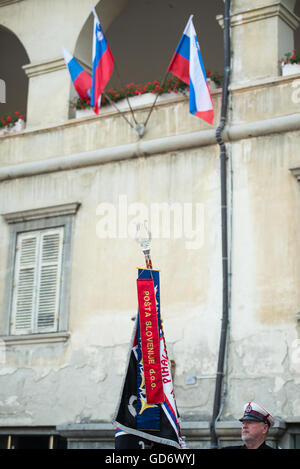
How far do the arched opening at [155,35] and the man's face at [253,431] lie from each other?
32.7ft

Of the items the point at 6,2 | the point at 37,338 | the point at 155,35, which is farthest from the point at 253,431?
the point at 155,35

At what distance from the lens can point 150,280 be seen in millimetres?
8539

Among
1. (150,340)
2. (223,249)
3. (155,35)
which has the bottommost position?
(150,340)

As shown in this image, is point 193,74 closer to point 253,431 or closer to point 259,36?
point 259,36

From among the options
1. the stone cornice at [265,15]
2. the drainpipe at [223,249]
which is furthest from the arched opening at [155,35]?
the drainpipe at [223,249]

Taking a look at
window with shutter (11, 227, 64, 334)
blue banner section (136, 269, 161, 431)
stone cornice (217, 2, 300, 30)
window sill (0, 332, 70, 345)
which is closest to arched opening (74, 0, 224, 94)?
stone cornice (217, 2, 300, 30)

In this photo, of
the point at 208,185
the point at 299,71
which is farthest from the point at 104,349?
the point at 299,71

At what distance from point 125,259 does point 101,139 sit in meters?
1.95

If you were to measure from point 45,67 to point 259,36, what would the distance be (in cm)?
373

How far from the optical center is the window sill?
39.7 ft

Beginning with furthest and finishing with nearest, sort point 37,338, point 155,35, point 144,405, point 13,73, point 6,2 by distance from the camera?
point 13,73 < point 155,35 < point 6,2 < point 37,338 < point 144,405

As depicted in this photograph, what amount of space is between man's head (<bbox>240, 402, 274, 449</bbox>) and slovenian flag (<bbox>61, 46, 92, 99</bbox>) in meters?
7.10

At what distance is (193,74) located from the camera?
1131cm

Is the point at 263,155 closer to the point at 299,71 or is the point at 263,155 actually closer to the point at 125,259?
the point at 299,71
